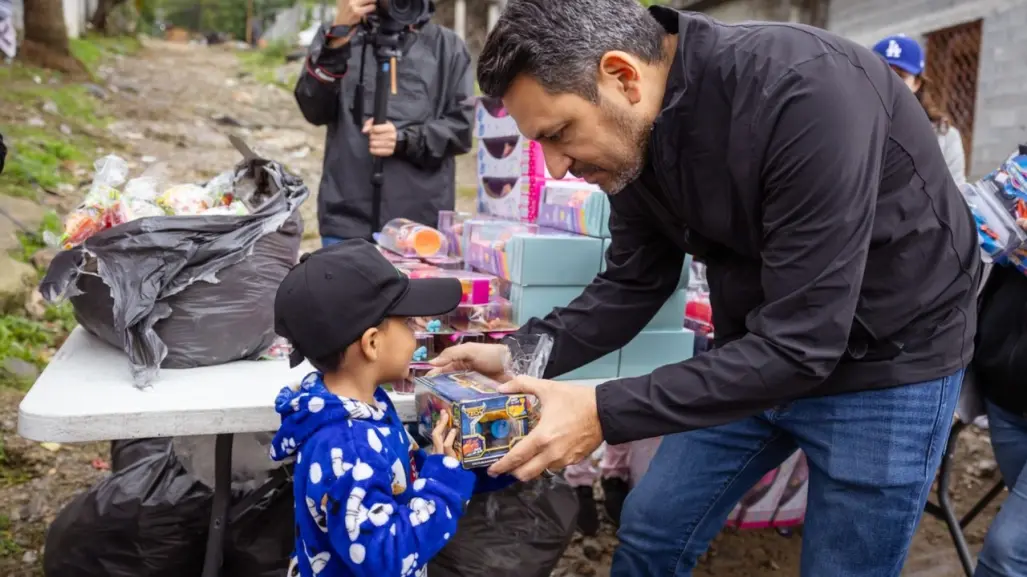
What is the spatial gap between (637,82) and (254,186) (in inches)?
54.6

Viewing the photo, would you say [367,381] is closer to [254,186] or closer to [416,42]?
[254,186]

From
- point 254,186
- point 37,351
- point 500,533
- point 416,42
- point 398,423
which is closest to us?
point 398,423

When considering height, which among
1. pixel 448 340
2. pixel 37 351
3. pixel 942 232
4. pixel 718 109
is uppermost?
pixel 718 109

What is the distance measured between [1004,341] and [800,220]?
1.28m

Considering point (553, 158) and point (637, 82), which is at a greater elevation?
point (637, 82)

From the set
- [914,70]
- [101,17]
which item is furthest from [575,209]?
[101,17]

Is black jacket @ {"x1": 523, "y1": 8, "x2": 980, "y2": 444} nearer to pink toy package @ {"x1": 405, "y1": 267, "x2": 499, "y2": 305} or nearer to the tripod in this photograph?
pink toy package @ {"x1": 405, "y1": 267, "x2": 499, "y2": 305}

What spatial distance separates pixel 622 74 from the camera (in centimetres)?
154

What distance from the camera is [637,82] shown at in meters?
1.56

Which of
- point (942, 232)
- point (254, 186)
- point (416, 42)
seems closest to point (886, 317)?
point (942, 232)

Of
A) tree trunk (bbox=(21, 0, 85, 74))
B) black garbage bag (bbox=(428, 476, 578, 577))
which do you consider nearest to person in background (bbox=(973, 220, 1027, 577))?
black garbage bag (bbox=(428, 476, 578, 577))

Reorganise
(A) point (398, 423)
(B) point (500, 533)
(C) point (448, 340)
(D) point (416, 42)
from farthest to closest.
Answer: (D) point (416, 42), (C) point (448, 340), (B) point (500, 533), (A) point (398, 423)

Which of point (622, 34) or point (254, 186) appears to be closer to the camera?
point (622, 34)

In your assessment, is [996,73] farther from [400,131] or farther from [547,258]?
[547,258]
